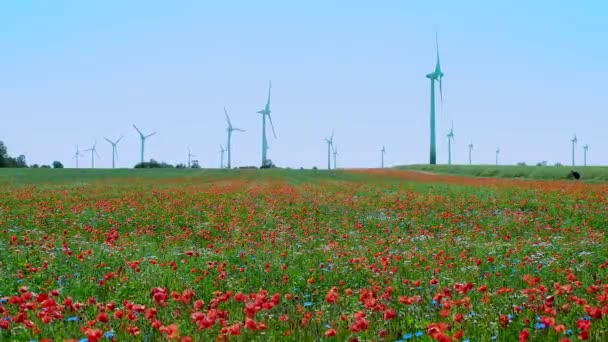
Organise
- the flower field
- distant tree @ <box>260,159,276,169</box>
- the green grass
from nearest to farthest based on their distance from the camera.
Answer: the flower field
the green grass
distant tree @ <box>260,159,276,169</box>

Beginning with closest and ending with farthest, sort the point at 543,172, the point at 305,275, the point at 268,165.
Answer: the point at 305,275
the point at 543,172
the point at 268,165

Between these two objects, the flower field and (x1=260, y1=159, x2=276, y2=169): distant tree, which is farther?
(x1=260, y1=159, x2=276, y2=169): distant tree

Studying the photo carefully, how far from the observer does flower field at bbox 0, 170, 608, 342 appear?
497 centimetres

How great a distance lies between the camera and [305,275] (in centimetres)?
832

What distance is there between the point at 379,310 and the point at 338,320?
1.13 feet

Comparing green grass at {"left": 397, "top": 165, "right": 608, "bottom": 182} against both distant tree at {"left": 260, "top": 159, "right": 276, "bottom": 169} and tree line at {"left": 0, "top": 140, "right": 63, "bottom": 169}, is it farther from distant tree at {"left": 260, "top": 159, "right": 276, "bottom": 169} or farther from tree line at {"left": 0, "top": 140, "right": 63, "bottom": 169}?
tree line at {"left": 0, "top": 140, "right": 63, "bottom": 169}

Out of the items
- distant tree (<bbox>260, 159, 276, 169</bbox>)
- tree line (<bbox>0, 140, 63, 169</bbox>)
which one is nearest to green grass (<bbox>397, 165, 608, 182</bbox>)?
distant tree (<bbox>260, 159, 276, 169</bbox>)

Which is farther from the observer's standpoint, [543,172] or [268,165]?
[268,165]

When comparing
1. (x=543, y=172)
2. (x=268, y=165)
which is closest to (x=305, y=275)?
(x=543, y=172)

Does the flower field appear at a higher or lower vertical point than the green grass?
lower

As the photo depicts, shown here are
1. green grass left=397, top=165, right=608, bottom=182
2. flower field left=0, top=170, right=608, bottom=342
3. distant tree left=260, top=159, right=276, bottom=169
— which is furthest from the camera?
distant tree left=260, top=159, right=276, bottom=169

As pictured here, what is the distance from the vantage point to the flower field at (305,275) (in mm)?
4969

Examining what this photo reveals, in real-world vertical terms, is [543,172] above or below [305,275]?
above

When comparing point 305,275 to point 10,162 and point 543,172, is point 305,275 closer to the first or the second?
point 543,172
